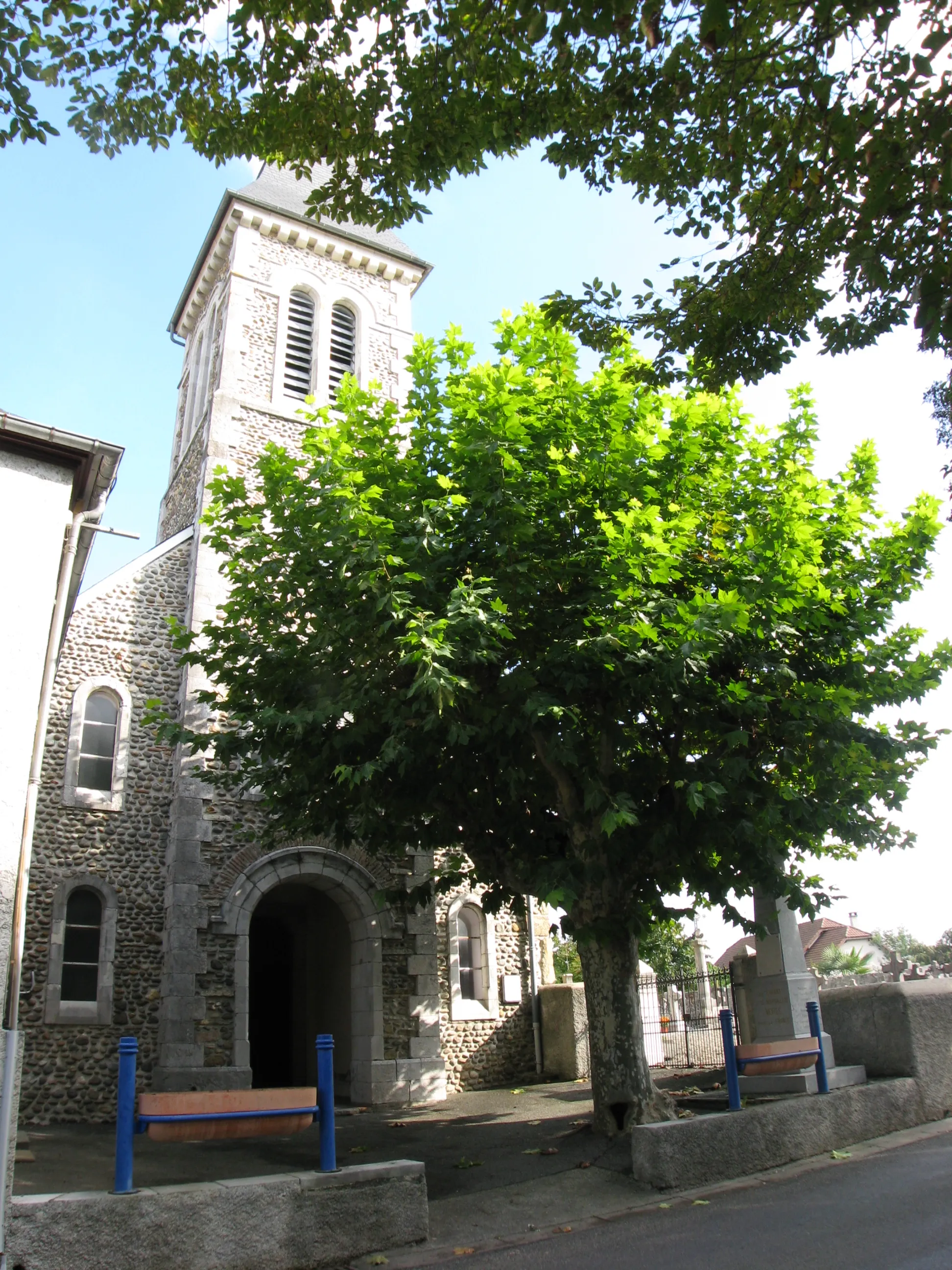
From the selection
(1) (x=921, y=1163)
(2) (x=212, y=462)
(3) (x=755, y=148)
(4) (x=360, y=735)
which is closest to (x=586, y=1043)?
A: (1) (x=921, y=1163)

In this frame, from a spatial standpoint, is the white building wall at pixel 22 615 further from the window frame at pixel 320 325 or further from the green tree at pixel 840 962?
the green tree at pixel 840 962

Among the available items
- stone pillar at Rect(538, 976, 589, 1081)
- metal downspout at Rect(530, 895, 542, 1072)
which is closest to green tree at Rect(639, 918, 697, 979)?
metal downspout at Rect(530, 895, 542, 1072)

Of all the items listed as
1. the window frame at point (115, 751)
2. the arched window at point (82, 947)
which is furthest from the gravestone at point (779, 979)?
the window frame at point (115, 751)

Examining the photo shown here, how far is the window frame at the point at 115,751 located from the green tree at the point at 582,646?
11.2ft

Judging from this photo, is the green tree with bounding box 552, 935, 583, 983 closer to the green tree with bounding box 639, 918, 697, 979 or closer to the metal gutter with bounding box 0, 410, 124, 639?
the green tree with bounding box 639, 918, 697, 979

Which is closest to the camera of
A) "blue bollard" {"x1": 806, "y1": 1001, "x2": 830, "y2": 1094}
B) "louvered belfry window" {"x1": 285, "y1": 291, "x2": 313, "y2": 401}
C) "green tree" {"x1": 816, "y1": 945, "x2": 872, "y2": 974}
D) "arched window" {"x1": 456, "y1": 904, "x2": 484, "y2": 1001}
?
"blue bollard" {"x1": 806, "y1": 1001, "x2": 830, "y2": 1094}

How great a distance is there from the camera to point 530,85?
5.89 meters

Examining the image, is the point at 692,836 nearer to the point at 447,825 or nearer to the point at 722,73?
the point at 447,825

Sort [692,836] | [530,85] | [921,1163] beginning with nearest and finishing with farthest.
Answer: [530,85], [921,1163], [692,836]

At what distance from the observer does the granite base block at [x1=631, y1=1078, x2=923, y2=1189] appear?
7.30 m

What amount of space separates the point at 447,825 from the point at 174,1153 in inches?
155

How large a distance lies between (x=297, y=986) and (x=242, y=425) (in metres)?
9.74

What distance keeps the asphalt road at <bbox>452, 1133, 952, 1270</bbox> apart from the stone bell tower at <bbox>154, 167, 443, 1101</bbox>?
655 cm

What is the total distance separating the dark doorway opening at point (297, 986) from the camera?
14336 mm
